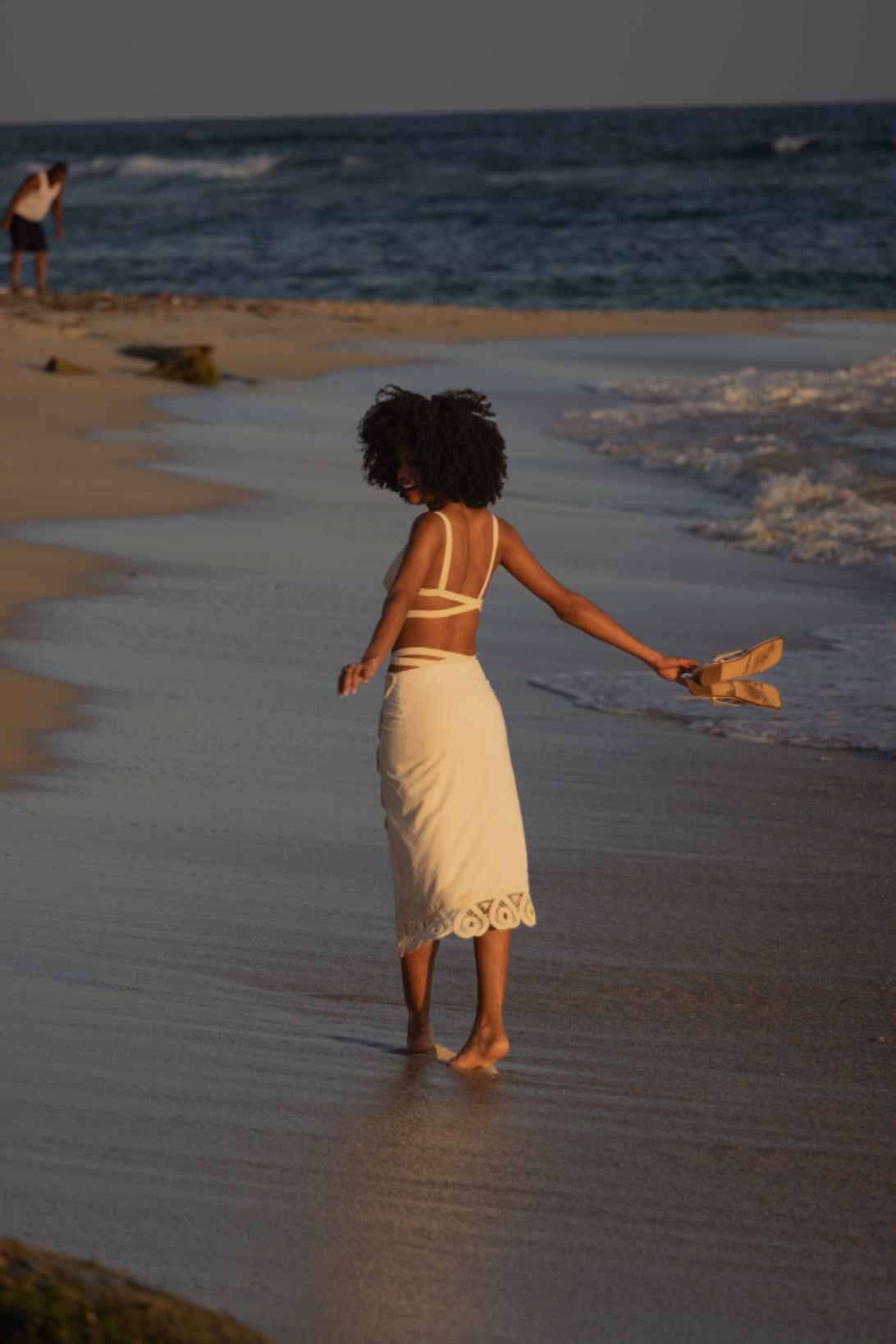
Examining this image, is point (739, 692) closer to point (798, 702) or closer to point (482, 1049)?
point (482, 1049)

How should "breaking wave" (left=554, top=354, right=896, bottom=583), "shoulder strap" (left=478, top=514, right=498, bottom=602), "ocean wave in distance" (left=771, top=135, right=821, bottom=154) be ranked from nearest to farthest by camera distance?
"shoulder strap" (left=478, top=514, right=498, bottom=602), "breaking wave" (left=554, top=354, right=896, bottom=583), "ocean wave in distance" (left=771, top=135, right=821, bottom=154)

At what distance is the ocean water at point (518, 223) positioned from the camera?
3139 centimetres

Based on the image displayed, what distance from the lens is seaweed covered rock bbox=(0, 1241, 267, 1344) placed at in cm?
184

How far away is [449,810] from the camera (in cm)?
332

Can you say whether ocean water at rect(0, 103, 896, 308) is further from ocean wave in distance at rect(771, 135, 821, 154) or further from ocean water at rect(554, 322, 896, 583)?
ocean water at rect(554, 322, 896, 583)

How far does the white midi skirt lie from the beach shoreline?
2.25m

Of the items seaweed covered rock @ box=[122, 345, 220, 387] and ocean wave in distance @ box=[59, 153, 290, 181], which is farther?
ocean wave in distance @ box=[59, 153, 290, 181]

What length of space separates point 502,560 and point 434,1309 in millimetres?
1718

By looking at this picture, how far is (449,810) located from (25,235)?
1976cm

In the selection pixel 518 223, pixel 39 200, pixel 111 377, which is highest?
pixel 518 223

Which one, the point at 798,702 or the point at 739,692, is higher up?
the point at 739,692

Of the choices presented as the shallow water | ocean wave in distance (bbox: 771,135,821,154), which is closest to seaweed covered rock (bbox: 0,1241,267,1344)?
the shallow water

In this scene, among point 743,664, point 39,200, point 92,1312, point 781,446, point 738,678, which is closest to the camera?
point 92,1312

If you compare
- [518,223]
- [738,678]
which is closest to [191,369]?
[738,678]
